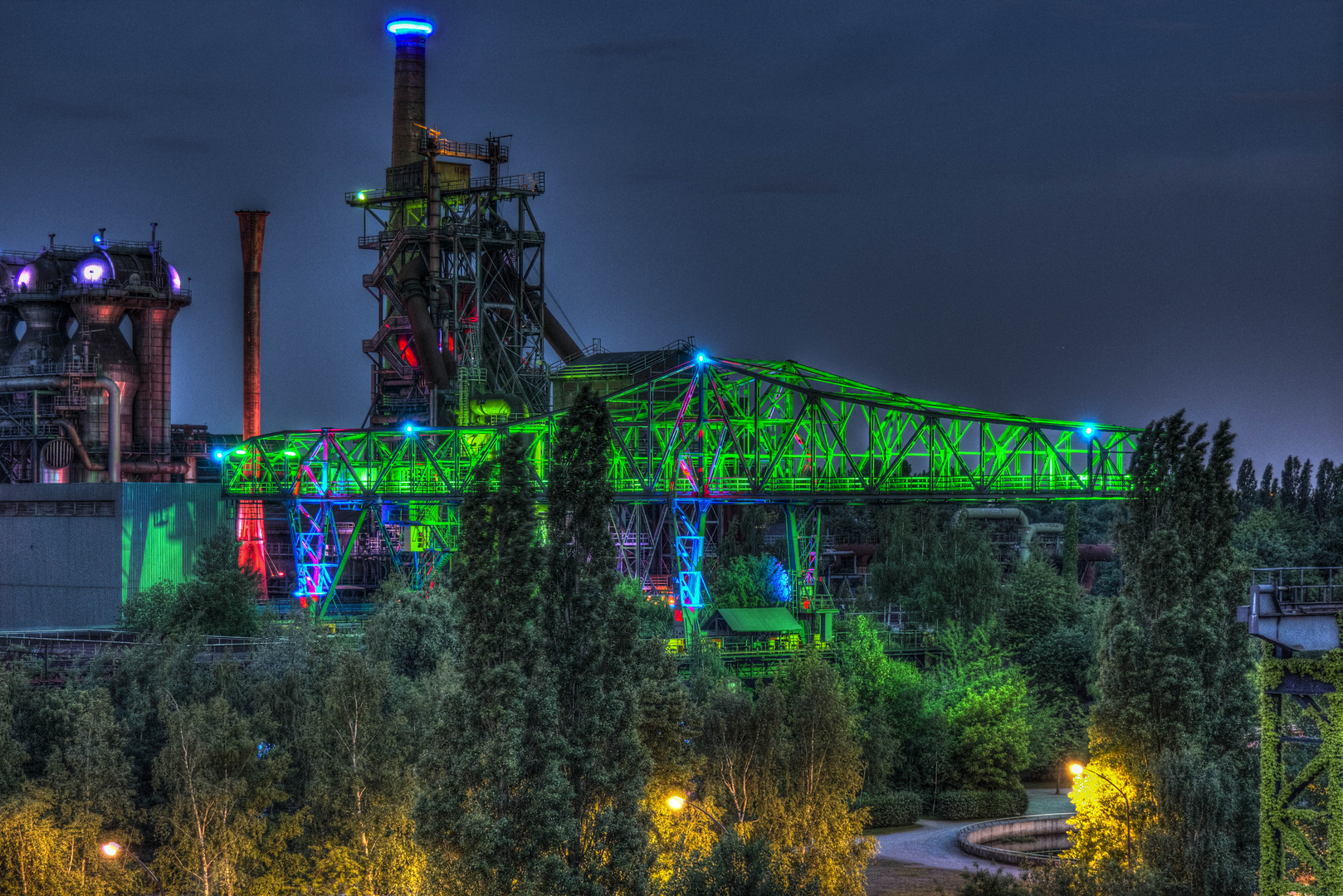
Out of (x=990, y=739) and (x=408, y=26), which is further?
(x=408, y=26)

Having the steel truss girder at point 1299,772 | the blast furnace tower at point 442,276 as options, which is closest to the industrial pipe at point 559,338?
the blast furnace tower at point 442,276

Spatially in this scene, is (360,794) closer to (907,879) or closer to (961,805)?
(907,879)

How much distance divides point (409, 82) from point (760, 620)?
41286 millimetres

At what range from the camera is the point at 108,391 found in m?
74.2

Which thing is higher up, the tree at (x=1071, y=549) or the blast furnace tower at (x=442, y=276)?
the blast furnace tower at (x=442, y=276)

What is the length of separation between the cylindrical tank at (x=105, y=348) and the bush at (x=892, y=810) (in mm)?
44557

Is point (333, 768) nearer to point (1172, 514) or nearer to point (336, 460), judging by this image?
point (1172, 514)

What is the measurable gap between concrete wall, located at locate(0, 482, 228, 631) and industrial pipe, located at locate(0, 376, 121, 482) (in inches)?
284

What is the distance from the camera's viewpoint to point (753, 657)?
202 feet

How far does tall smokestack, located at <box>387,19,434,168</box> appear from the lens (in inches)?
3455

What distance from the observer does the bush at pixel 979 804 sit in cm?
4966

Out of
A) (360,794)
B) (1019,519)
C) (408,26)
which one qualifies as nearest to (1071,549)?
(1019,519)

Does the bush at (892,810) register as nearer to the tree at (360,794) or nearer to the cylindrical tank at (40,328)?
the tree at (360,794)

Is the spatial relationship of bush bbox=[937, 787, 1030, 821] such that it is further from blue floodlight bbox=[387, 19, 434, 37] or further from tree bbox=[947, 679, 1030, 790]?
blue floodlight bbox=[387, 19, 434, 37]
